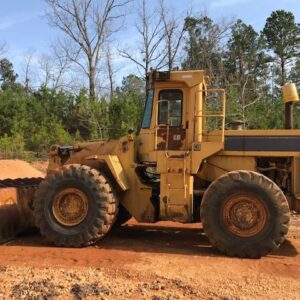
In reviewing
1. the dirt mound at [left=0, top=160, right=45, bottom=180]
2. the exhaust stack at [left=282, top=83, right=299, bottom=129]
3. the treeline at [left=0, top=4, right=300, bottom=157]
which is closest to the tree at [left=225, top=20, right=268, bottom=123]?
the treeline at [left=0, top=4, right=300, bottom=157]

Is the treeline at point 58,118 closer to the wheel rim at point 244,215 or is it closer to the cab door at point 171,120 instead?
the cab door at point 171,120

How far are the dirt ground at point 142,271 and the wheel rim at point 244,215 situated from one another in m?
0.49

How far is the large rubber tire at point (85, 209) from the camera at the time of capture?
9117 millimetres

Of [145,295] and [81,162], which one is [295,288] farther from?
[81,162]

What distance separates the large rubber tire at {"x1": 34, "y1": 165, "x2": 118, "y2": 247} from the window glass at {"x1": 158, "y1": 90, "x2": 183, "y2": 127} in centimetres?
152

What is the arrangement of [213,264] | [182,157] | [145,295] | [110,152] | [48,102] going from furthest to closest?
[48,102] < [110,152] < [182,157] < [213,264] < [145,295]

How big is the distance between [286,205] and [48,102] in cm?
2630

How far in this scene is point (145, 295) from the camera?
6445 millimetres

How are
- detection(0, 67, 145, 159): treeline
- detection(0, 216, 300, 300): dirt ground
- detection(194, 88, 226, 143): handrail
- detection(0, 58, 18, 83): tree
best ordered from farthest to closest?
detection(0, 58, 18, 83): tree
detection(0, 67, 145, 159): treeline
detection(194, 88, 226, 143): handrail
detection(0, 216, 300, 300): dirt ground

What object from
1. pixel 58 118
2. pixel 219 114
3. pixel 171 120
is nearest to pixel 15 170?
pixel 171 120

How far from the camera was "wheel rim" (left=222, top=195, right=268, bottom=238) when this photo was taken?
8.52m

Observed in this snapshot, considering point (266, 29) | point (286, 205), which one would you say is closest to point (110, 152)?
point (286, 205)

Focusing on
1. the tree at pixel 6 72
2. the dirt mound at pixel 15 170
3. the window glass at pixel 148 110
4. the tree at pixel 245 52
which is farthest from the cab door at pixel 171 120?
the tree at pixel 6 72

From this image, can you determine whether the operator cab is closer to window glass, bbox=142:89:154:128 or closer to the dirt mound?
window glass, bbox=142:89:154:128
